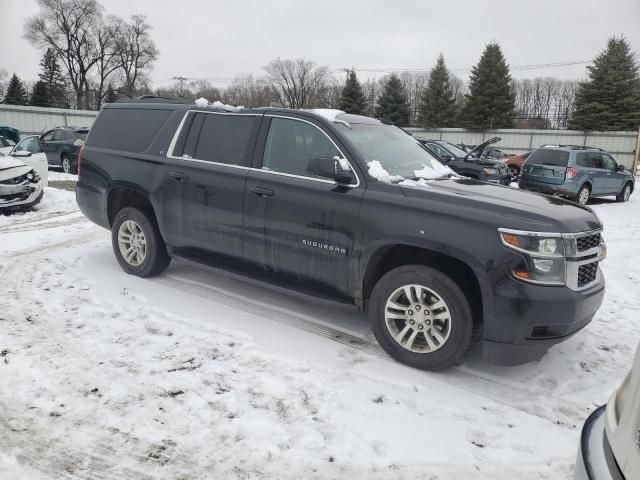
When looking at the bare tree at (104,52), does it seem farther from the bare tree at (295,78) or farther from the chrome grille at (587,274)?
the chrome grille at (587,274)

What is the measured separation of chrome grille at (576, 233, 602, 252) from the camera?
11.0 feet

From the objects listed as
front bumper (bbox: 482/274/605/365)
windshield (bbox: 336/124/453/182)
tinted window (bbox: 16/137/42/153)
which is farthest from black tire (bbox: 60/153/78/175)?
front bumper (bbox: 482/274/605/365)

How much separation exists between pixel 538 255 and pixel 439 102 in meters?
46.3

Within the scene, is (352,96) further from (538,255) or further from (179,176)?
(538,255)

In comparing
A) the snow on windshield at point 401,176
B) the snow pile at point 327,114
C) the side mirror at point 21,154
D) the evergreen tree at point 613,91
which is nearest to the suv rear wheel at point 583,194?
the snow on windshield at point 401,176

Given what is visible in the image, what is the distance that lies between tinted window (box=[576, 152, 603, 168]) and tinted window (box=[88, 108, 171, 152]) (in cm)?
1231

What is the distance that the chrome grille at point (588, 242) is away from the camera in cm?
335

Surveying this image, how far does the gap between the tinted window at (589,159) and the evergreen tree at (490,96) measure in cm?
3014

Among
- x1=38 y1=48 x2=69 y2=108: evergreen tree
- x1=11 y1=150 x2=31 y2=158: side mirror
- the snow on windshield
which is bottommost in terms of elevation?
the snow on windshield

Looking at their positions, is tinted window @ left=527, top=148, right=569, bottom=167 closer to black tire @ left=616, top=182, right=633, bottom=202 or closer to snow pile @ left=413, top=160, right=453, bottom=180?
black tire @ left=616, top=182, right=633, bottom=202

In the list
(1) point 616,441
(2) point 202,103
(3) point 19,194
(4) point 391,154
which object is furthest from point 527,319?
(3) point 19,194

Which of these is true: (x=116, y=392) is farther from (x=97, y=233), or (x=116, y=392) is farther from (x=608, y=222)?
(x=608, y=222)

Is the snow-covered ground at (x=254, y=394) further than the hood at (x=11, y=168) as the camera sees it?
No

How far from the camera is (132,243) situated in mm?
5512
